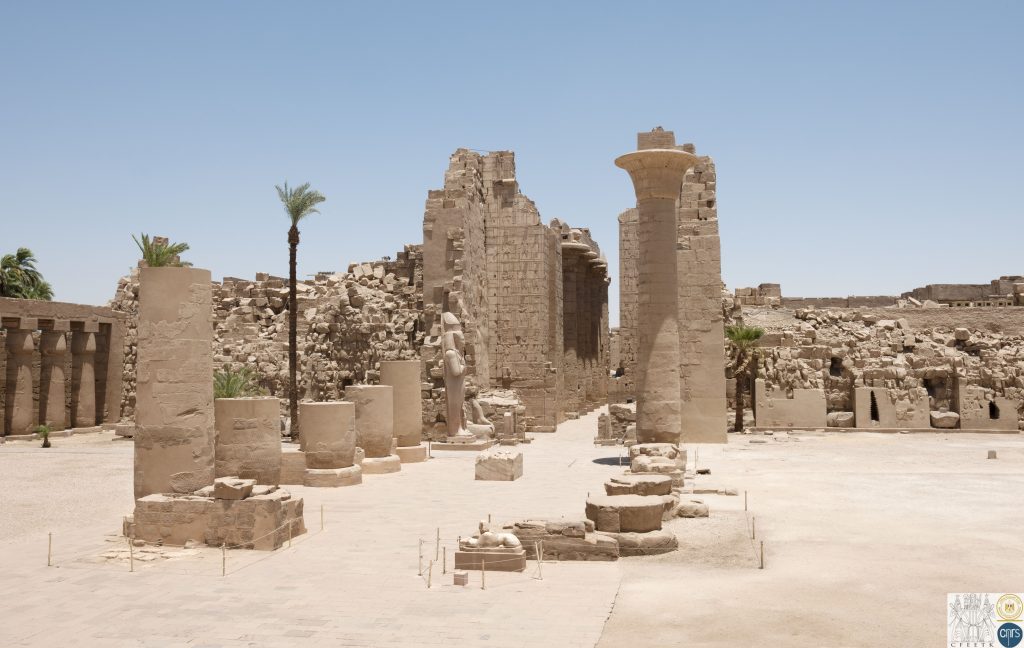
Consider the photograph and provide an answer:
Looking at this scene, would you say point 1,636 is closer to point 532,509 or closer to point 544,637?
point 544,637

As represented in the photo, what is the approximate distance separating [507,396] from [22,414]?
1421 cm

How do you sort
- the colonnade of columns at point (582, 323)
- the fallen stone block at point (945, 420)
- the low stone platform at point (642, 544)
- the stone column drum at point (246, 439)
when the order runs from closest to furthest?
the low stone platform at point (642, 544), the stone column drum at point (246, 439), the fallen stone block at point (945, 420), the colonnade of columns at point (582, 323)

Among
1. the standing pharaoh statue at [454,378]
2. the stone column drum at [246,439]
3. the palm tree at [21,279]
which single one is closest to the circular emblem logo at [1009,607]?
the stone column drum at [246,439]

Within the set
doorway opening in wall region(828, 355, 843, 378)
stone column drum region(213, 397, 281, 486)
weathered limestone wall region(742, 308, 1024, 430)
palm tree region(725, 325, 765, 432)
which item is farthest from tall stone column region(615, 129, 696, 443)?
doorway opening in wall region(828, 355, 843, 378)

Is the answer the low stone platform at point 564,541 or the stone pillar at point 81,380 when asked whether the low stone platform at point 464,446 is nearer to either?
the low stone platform at point 564,541

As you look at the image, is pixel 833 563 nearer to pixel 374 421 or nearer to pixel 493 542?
pixel 493 542

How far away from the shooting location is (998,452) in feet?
65.3

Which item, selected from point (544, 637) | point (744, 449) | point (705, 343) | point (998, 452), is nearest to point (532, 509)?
point (544, 637)

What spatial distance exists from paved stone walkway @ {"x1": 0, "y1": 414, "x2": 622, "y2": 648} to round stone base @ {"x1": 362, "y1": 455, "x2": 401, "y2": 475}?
3.08m

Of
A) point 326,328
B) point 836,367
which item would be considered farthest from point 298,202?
point 836,367

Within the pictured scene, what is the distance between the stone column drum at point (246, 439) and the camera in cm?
1373

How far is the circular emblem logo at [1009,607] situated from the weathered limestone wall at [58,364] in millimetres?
25661

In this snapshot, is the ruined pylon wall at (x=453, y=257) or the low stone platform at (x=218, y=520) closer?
the low stone platform at (x=218, y=520)

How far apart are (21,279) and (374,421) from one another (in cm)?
2771
